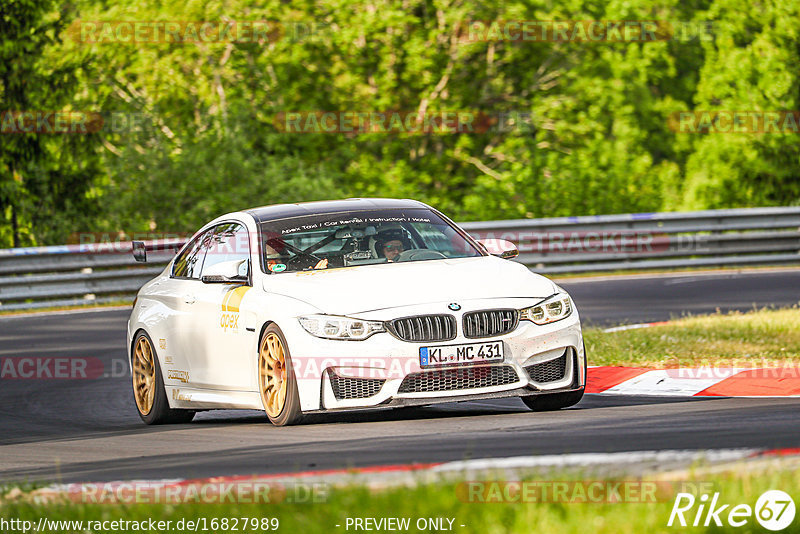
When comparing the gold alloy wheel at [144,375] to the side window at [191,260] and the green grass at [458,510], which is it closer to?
the side window at [191,260]

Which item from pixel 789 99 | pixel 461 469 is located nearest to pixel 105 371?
pixel 461 469

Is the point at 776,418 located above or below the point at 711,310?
above

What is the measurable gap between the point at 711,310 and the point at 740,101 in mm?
18235

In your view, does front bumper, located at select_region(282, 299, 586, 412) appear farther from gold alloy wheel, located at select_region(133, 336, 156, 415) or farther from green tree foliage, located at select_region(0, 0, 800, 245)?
green tree foliage, located at select_region(0, 0, 800, 245)

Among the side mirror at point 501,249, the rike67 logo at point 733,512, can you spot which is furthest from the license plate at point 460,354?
the rike67 logo at point 733,512

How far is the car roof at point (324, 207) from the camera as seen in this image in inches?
408

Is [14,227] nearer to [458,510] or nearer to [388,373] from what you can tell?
[388,373]

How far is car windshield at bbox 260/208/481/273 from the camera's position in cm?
984

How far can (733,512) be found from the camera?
16.5 ft

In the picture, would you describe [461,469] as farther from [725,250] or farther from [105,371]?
[725,250]

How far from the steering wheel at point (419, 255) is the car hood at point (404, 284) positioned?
28cm

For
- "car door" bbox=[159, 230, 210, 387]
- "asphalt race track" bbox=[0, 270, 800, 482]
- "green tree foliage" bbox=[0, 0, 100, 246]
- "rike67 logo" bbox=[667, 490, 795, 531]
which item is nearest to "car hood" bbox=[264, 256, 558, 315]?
"asphalt race track" bbox=[0, 270, 800, 482]

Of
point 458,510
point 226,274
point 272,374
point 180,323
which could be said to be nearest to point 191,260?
point 180,323

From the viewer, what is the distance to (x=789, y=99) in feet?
108
